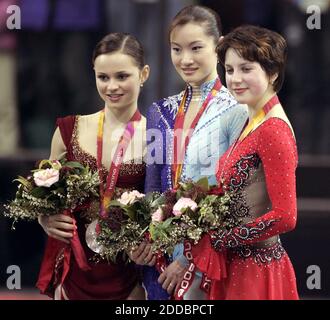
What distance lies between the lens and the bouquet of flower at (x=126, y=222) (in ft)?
11.5

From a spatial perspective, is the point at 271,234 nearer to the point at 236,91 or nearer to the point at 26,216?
the point at 236,91

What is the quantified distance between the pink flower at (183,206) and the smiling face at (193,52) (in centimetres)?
52

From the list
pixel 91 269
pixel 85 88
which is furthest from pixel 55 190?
pixel 85 88

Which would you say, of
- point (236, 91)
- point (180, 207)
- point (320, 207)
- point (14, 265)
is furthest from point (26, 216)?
point (320, 207)

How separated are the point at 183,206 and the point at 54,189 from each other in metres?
0.57

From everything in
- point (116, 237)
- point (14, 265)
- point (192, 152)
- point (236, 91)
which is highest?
point (236, 91)

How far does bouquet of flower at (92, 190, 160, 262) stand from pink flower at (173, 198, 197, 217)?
0.51 ft

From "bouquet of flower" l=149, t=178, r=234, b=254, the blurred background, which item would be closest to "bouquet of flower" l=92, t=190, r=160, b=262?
"bouquet of flower" l=149, t=178, r=234, b=254

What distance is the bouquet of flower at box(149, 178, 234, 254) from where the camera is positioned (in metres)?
3.33

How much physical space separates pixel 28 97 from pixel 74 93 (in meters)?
0.28

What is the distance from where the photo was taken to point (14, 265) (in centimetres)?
505

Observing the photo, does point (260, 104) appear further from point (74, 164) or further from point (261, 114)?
point (74, 164)

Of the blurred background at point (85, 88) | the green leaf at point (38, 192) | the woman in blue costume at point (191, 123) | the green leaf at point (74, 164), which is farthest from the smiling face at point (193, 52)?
the blurred background at point (85, 88)

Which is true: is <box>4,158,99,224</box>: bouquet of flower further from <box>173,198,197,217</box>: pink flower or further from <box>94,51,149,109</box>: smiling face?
<box>173,198,197,217</box>: pink flower
